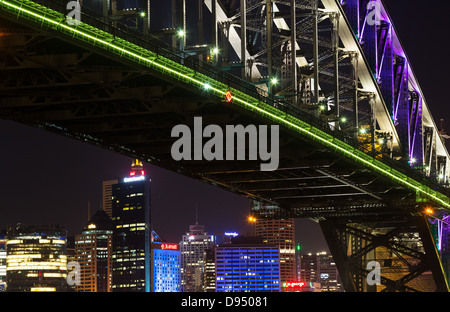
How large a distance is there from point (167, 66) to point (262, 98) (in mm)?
9947

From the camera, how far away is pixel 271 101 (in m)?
48.7

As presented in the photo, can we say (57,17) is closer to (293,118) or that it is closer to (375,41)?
(293,118)

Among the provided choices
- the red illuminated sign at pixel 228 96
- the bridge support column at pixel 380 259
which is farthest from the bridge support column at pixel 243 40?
the bridge support column at pixel 380 259

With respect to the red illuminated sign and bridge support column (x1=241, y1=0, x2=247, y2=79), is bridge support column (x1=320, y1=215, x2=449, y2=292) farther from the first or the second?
the red illuminated sign

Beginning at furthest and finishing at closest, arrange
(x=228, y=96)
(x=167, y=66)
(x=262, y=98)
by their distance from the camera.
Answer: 1. (x=262, y=98)
2. (x=228, y=96)
3. (x=167, y=66)

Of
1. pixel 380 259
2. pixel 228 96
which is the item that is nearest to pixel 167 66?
pixel 228 96

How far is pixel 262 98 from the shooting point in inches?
1855

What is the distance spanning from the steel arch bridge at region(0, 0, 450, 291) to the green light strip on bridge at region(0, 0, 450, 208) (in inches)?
2.2

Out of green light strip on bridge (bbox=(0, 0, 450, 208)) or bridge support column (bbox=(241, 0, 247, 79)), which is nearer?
green light strip on bridge (bbox=(0, 0, 450, 208))

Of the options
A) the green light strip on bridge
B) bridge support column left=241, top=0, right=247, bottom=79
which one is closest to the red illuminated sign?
the green light strip on bridge

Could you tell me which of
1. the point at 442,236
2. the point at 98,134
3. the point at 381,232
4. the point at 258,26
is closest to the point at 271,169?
the point at 258,26

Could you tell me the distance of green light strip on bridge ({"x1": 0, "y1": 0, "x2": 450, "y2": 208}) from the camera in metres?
31.5

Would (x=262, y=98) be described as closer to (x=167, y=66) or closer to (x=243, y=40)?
(x=243, y=40)

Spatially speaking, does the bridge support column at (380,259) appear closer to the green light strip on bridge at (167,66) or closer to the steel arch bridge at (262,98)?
the steel arch bridge at (262,98)
